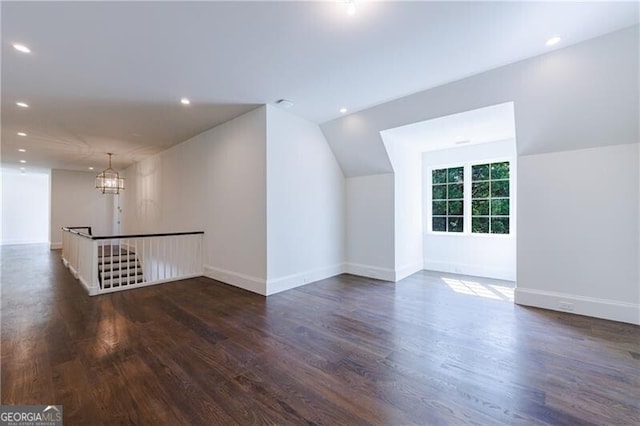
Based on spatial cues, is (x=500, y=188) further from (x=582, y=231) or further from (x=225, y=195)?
(x=225, y=195)

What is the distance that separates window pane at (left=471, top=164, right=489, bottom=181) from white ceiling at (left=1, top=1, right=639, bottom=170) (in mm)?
2724

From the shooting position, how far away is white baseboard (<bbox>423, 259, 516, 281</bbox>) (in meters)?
4.90

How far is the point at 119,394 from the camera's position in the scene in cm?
183

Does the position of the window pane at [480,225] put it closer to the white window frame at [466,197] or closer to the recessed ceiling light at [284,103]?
the white window frame at [466,197]

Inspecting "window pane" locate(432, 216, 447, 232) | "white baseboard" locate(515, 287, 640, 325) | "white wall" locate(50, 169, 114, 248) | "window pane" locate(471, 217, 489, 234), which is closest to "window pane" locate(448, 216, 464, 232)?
"window pane" locate(432, 216, 447, 232)

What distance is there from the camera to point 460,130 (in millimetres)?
4363

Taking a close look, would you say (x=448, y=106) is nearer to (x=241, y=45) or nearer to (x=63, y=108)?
(x=241, y=45)

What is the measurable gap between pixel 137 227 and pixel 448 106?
8961 mm

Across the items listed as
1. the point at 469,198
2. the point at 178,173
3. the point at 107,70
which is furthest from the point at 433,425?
the point at 178,173

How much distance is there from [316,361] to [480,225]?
455 cm

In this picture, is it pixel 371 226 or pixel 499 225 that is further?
pixel 371 226

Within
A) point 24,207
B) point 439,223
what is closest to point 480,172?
point 439,223

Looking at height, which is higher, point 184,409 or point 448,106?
point 448,106

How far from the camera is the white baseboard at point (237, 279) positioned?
415 centimetres
